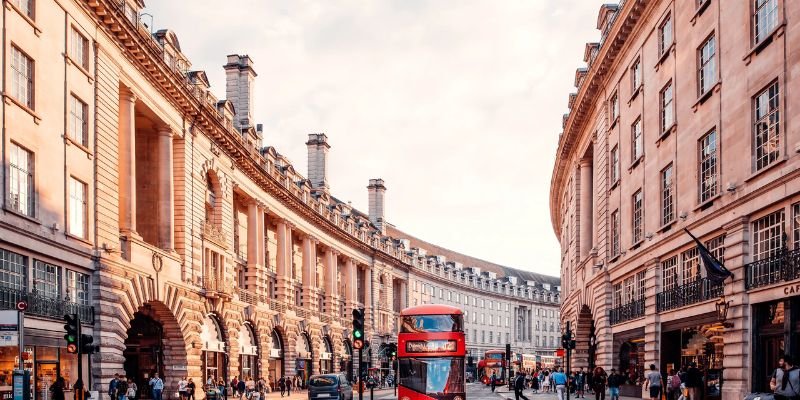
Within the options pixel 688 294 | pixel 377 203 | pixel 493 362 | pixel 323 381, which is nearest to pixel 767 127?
pixel 688 294

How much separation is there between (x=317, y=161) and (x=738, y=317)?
67.1 m

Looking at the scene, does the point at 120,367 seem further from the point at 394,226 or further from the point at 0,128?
the point at 394,226

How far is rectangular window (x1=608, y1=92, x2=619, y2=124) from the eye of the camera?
46.5m

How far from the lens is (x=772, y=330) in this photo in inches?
1025

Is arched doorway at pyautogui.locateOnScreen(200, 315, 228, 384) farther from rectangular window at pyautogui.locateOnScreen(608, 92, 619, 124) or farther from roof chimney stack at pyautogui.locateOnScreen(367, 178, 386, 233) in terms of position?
roof chimney stack at pyautogui.locateOnScreen(367, 178, 386, 233)

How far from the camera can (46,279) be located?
32.8 m

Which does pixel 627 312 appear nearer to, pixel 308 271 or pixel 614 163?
pixel 614 163

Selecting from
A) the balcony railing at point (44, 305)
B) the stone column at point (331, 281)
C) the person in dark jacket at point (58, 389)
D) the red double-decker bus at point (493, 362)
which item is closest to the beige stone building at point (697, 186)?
the balcony railing at point (44, 305)

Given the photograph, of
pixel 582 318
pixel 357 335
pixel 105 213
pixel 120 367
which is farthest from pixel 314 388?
pixel 582 318

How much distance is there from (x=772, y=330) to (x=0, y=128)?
22865 mm

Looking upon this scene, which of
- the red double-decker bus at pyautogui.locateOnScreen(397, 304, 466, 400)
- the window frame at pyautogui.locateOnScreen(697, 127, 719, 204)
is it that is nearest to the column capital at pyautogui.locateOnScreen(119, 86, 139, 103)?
the red double-decker bus at pyautogui.locateOnScreen(397, 304, 466, 400)

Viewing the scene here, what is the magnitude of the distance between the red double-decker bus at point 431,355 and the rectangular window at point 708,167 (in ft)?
30.4

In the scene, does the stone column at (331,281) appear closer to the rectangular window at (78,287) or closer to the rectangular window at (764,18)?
the rectangular window at (78,287)

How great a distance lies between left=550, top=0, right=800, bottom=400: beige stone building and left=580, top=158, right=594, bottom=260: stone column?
4489 millimetres
